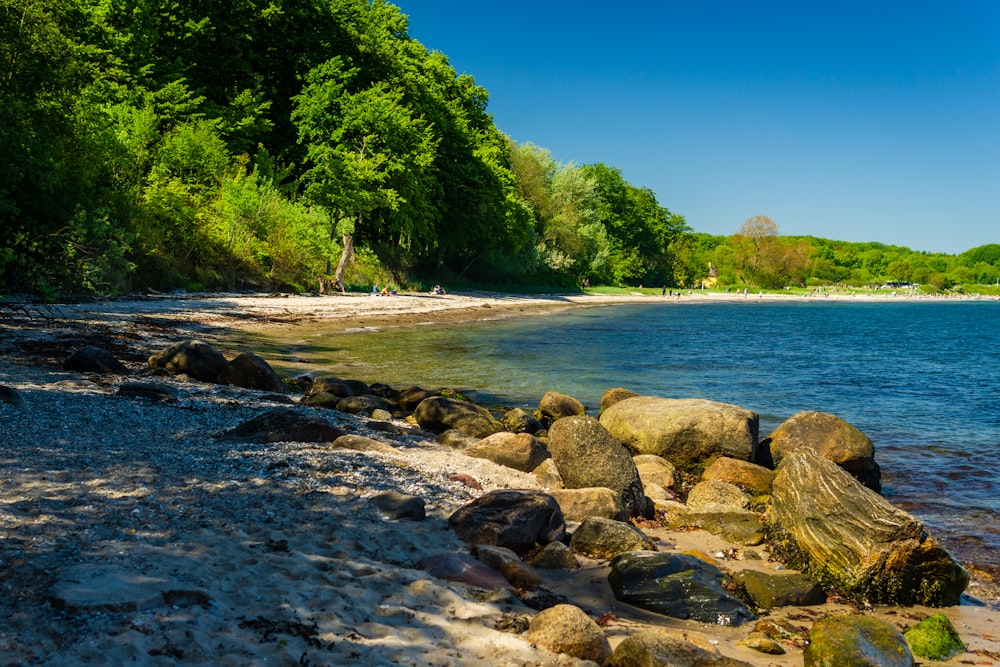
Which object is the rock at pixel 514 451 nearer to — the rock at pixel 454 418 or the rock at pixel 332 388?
the rock at pixel 454 418

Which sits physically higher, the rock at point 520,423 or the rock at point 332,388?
the rock at point 332,388

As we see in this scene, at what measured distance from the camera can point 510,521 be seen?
6.21m

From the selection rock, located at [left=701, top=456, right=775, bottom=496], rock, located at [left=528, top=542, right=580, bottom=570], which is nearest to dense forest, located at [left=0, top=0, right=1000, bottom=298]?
rock, located at [left=528, top=542, right=580, bottom=570]

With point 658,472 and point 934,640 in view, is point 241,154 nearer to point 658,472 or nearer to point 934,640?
point 658,472

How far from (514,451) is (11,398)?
6137 millimetres

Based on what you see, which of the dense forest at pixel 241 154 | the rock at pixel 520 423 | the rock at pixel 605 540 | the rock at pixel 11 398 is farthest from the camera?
the dense forest at pixel 241 154

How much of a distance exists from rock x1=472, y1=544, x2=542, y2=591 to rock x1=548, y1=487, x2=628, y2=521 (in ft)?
6.04

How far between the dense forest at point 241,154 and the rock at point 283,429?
17.9ft

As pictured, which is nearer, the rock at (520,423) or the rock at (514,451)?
the rock at (514,451)

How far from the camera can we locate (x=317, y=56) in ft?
142

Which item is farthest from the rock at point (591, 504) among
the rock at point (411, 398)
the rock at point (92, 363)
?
the rock at point (92, 363)

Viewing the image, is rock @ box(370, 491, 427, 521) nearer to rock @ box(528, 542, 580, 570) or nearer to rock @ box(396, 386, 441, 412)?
rock @ box(528, 542, 580, 570)

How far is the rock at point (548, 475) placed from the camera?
28.0 ft

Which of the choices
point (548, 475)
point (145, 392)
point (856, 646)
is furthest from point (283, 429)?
point (856, 646)
